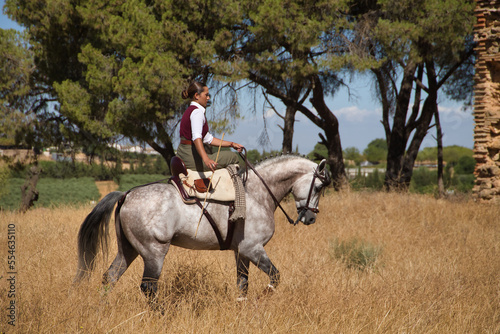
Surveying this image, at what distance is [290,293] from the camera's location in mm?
4305

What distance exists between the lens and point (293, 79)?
13.0 metres

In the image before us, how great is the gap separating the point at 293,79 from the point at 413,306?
9.60m

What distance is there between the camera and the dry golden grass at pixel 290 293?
3760mm

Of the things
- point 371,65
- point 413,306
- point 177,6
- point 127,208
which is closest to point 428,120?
point 371,65

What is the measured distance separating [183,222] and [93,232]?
3.37ft

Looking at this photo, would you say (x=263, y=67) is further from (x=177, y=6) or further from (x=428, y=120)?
(x=428, y=120)

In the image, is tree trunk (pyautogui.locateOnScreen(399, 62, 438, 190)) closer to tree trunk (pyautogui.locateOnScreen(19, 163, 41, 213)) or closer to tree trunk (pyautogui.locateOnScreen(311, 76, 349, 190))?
tree trunk (pyautogui.locateOnScreen(311, 76, 349, 190))

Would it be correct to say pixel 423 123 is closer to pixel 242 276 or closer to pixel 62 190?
pixel 242 276

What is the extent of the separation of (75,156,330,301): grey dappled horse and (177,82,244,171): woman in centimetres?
35

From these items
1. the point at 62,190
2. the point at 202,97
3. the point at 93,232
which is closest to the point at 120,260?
the point at 93,232

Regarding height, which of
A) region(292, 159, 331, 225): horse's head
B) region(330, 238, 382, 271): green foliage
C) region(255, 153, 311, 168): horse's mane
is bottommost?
region(330, 238, 382, 271): green foliage

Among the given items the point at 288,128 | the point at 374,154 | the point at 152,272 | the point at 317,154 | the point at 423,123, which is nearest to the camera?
the point at 152,272

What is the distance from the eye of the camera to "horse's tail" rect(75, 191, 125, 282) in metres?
4.46

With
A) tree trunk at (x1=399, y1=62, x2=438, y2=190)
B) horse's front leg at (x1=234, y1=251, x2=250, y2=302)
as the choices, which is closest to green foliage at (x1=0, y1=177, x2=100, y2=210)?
tree trunk at (x1=399, y1=62, x2=438, y2=190)
